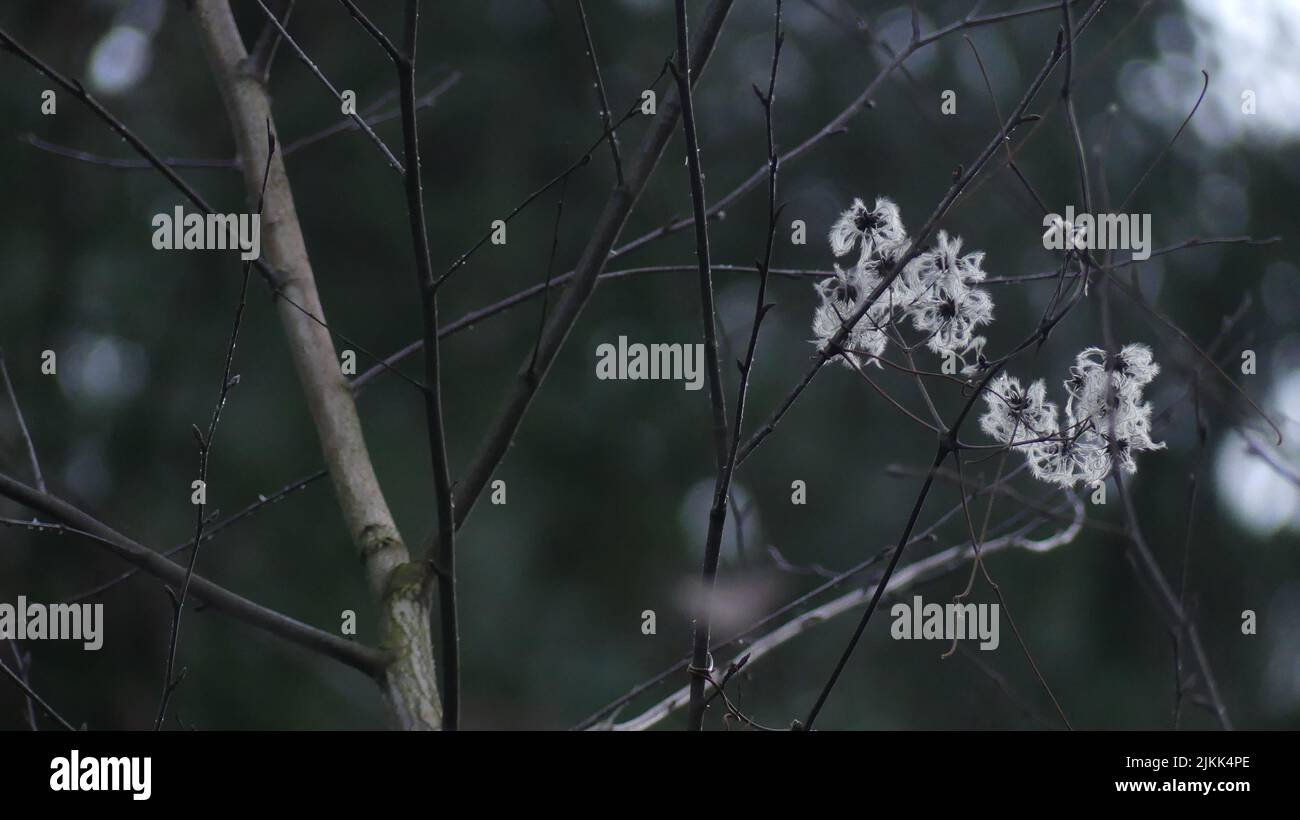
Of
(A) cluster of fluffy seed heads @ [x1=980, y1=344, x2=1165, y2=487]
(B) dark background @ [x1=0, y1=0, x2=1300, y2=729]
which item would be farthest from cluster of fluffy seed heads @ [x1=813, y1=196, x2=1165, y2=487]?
(B) dark background @ [x1=0, y1=0, x2=1300, y2=729]

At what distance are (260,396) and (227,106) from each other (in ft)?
7.63

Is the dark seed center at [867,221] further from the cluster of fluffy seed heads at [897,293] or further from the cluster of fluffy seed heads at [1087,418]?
the cluster of fluffy seed heads at [1087,418]

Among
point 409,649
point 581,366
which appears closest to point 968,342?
point 409,649

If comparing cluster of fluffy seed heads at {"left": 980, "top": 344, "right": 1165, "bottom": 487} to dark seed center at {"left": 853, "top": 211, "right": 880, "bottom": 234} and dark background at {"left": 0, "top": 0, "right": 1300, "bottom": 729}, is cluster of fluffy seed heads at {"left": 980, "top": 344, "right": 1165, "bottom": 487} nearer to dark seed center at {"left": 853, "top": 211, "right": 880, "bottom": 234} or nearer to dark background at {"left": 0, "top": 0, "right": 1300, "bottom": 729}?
dark seed center at {"left": 853, "top": 211, "right": 880, "bottom": 234}

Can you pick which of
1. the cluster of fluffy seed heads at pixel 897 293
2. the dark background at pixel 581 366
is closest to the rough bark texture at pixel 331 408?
the cluster of fluffy seed heads at pixel 897 293

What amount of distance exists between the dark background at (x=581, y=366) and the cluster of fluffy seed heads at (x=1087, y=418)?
237 centimetres

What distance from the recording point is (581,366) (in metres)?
3.72

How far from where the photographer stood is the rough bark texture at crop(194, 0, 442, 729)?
994 mm

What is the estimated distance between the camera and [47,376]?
3.40m

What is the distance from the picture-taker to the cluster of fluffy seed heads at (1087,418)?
2.79 feet

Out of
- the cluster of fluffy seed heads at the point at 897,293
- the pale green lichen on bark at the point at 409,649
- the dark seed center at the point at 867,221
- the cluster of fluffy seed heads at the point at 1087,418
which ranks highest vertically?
the dark seed center at the point at 867,221

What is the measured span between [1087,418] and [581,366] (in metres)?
2.93
